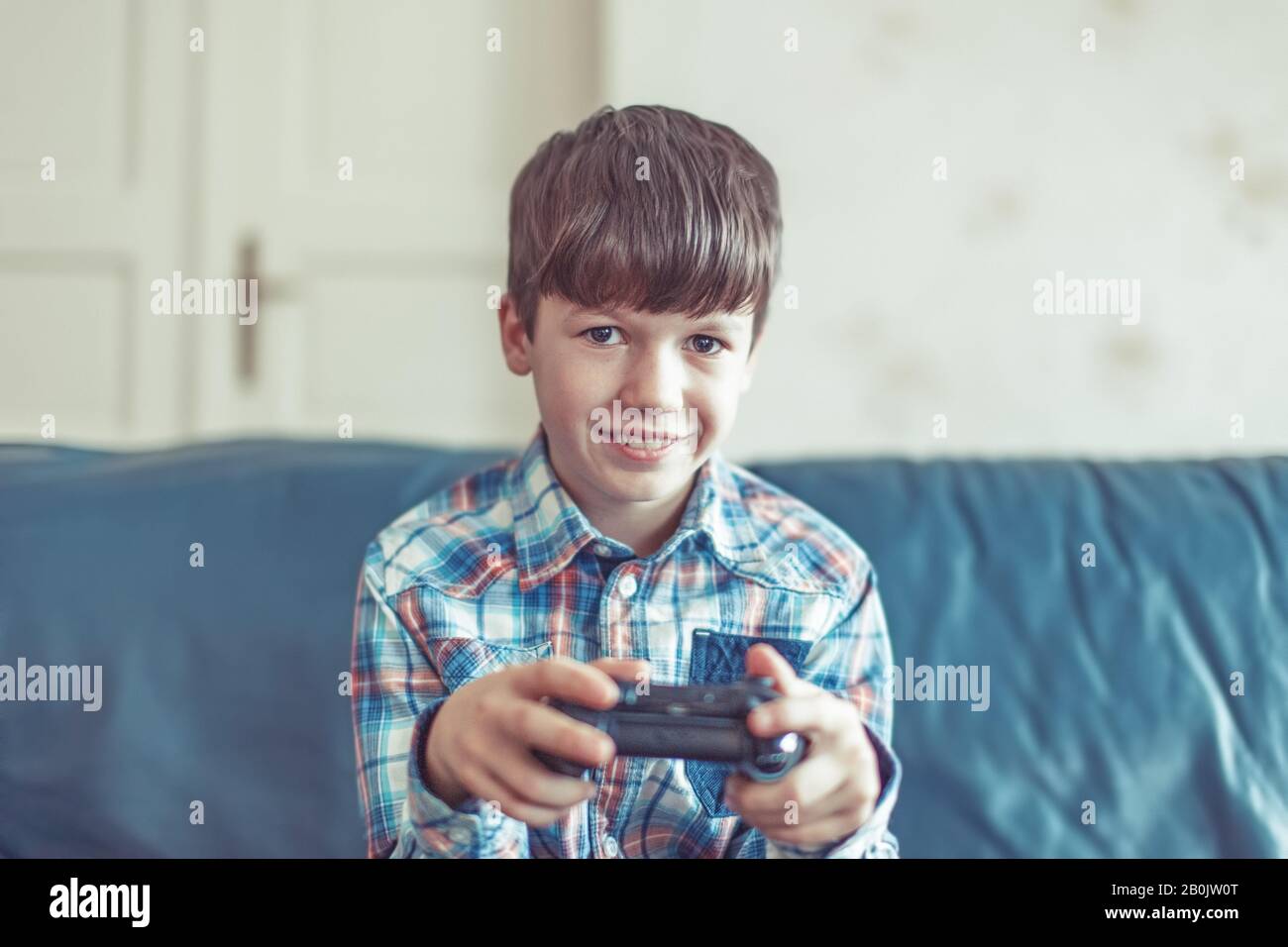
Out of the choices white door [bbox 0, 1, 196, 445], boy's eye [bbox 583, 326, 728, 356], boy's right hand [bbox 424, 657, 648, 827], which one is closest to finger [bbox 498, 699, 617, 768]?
boy's right hand [bbox 424, 657, 648, 827]

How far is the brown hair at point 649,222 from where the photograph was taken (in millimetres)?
717

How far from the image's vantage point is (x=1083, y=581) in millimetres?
838

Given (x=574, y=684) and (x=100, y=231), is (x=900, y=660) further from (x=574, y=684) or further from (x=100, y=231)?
(x=100, y=231)

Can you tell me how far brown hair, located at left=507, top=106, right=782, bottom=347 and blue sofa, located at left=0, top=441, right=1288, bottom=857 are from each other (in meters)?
0.22

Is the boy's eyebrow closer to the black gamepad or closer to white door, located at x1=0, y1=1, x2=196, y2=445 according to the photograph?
the black gamepad

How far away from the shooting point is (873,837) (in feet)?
2.36

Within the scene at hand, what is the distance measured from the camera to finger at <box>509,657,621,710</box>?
23.9 inches

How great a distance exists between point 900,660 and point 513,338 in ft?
1.21

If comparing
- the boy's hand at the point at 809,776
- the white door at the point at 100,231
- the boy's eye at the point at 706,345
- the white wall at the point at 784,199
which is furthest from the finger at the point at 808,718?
the white door at the point at 100,231

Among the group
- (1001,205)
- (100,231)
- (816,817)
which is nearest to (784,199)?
(1001,205)

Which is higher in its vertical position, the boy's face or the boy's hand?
the boy's face
